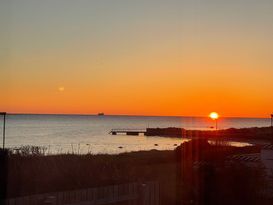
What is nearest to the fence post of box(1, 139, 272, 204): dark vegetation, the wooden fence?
the wooden fence

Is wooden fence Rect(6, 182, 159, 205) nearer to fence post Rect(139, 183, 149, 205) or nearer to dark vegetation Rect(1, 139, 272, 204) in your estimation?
fence post Rect(139, 183, 149, 205)

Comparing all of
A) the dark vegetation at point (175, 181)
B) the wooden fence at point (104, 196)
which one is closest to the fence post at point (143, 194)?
the wooden fence at point (104, 196)

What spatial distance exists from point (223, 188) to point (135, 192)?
152 inches

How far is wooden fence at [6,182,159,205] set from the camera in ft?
24.4

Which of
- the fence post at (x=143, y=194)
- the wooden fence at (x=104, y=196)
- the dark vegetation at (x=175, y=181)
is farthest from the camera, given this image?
the dark vegetation at (x=175, y=181)

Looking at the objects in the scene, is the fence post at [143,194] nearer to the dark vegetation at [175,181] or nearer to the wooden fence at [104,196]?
the wooden fence at [104,196]

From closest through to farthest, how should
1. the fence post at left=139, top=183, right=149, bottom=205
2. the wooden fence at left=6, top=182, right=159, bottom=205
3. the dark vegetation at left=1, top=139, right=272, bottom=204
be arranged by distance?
1. the wooden fence at left=6, top=182, right=159, bottom=205
2. the fence post at left=139, top=183, right=149, bottom=205
3. the dark vegetation at left=1, top=139, right=272, bottom=204

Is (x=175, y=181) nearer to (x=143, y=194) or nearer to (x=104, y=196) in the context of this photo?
(x=143, y=194)

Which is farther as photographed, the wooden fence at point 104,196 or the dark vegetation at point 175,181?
the dark vegetation at point 175,181

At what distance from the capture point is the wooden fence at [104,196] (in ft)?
24.4

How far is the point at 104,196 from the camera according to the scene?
8.36m

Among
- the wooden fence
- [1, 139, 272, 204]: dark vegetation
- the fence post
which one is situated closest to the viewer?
the wooden fence

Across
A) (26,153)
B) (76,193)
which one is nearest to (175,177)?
(76,193)

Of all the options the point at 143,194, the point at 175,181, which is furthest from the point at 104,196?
the point at 175,181
